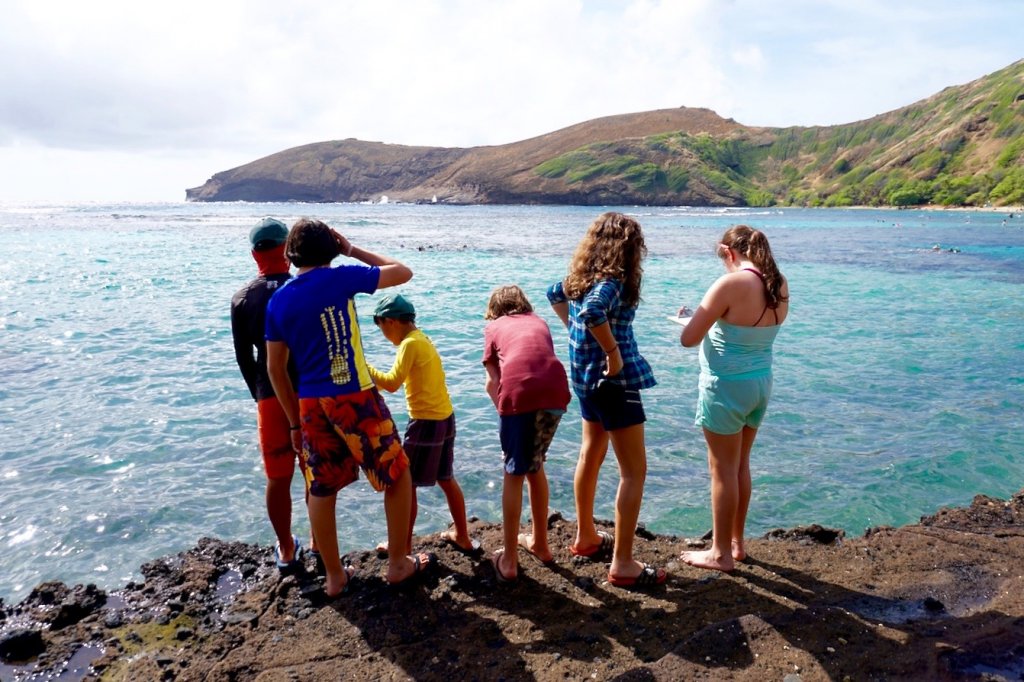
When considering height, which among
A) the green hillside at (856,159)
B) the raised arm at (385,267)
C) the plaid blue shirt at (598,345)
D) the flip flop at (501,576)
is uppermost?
the green hillside at (856,159)

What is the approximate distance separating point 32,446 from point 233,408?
2264 mm

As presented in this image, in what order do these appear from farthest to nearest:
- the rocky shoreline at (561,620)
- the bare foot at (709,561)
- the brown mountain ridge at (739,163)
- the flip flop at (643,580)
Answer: the brown mountain ridge at (739,163) → the bare foot at (709,561) → the flip flop at (643,580) → the rocky shoreline at (561,620)

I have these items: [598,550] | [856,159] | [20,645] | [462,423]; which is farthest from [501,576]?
[856,159]

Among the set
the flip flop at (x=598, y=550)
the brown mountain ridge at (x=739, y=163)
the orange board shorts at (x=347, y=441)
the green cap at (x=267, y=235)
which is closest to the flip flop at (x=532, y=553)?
the flip flop at (x=598, y=550)

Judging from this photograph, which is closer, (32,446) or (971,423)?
(32,446)

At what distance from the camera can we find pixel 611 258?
404 centimetres

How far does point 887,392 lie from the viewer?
10.1 meters

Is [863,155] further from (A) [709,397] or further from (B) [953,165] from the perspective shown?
(A) [709,397]

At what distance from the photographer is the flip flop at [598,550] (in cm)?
483

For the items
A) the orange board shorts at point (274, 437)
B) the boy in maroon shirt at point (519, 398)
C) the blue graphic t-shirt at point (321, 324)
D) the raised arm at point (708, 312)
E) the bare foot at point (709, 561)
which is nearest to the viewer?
the blue graphic t-shirt at point (321, 324)

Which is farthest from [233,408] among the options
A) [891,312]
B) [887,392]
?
[891,312]

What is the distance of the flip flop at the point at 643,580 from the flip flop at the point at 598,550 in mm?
408

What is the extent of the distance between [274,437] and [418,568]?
4.18ft

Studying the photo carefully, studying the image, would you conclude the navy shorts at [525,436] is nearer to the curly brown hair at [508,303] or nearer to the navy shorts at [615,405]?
the navy shorts at [615,405]
